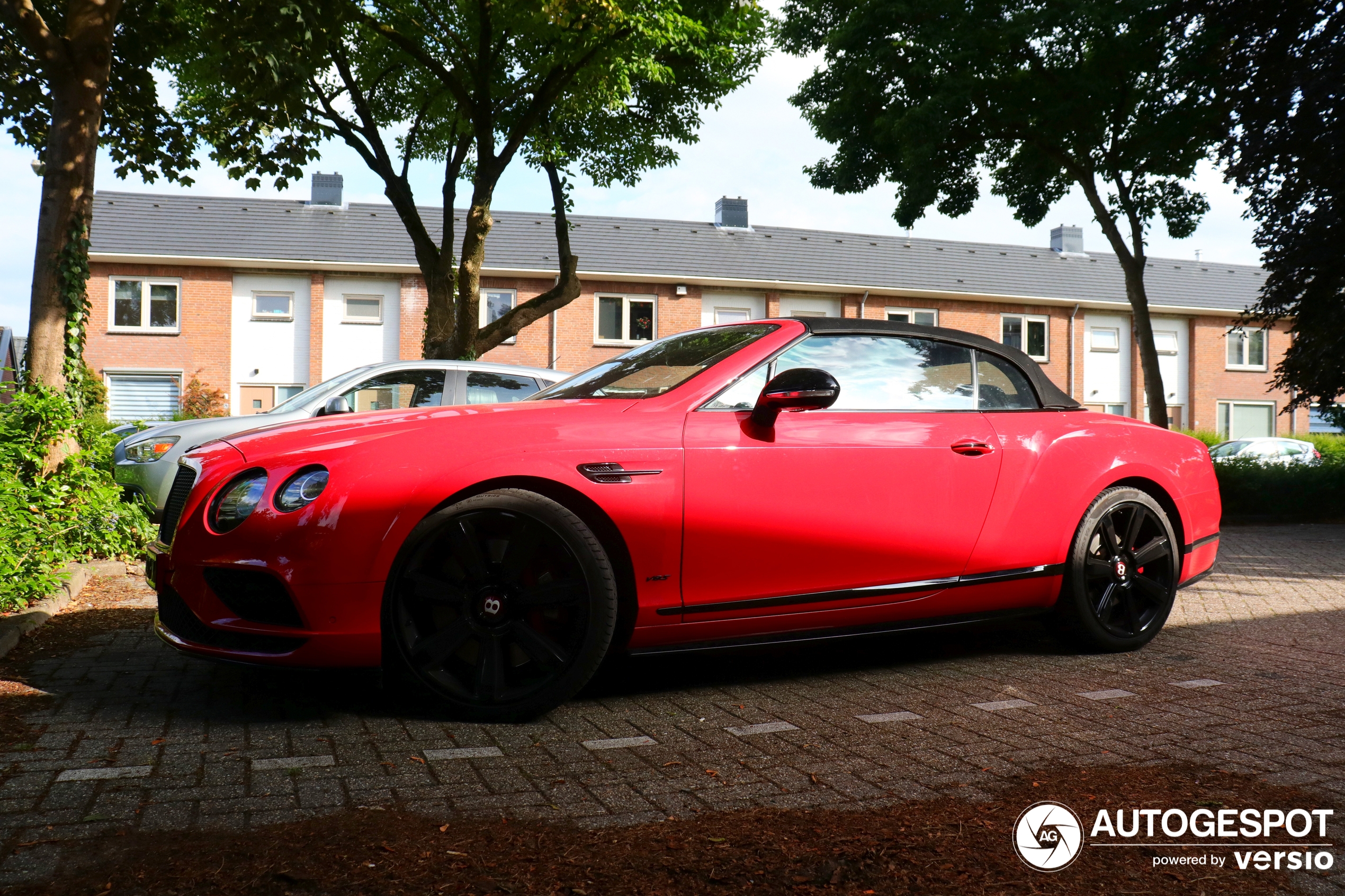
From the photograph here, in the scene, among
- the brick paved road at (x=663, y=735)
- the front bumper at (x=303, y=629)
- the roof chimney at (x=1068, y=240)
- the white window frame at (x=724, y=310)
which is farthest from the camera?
the roof chimney at (x=1068, y=240)

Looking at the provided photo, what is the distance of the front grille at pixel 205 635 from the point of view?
3.38 metres

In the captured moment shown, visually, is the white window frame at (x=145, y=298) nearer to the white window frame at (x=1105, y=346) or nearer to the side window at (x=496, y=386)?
the side window at (x=496, y=386)

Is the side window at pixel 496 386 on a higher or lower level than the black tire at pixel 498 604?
higher

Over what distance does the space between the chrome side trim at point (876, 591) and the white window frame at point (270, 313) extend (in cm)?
2897

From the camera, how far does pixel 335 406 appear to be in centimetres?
782

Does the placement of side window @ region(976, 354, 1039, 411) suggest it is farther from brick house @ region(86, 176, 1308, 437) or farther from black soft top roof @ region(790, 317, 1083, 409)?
brick house @ region(86, 176, 1308, 437)

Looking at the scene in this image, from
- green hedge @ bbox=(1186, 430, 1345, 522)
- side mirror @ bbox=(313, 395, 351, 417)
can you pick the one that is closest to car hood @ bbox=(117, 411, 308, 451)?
side mirror @ bbox=(313, 395, 351, 417)

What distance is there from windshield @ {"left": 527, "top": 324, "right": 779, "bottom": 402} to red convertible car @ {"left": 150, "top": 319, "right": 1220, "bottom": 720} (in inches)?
0.7

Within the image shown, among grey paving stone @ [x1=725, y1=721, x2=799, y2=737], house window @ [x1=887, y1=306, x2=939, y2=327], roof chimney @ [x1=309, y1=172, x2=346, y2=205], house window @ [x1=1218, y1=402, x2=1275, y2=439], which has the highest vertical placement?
roof chimney @ [x1=309, y1=172, x2=346, y2=205]

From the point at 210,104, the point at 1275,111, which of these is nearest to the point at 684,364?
the point at 1275,111

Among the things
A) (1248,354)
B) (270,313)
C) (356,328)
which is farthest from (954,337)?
(1248,354)

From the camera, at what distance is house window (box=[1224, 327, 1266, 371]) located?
126 feet

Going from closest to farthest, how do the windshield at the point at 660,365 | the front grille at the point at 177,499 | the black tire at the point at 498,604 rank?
the black tire at the point at 498,604 < the front grille at the point at 177,499 < the windshield at the point at 660,365

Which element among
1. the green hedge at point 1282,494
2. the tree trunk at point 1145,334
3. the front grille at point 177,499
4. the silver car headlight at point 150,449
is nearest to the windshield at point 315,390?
the silver car headlight at point 150,449
